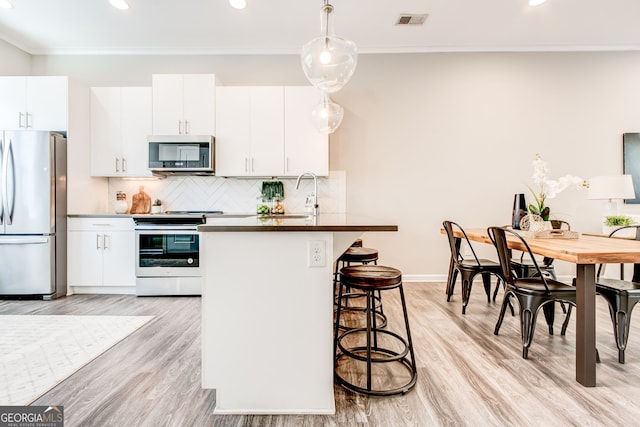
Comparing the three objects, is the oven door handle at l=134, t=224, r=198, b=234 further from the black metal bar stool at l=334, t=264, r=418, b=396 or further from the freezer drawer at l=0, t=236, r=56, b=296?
the black metal bar stool at l=334, t=264, r=418, b=396

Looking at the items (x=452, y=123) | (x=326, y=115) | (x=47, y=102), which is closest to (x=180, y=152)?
(x=47, y=102)

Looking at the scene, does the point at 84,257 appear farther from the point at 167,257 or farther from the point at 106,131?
the point at 106,131

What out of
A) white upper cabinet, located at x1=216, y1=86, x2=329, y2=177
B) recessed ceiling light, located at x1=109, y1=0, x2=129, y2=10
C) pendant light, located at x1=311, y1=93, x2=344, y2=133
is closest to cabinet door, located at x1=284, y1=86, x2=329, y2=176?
white upper cabinet, located at x1=216, y1=86, x2=329, y2=177

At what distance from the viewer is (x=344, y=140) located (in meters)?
4.30

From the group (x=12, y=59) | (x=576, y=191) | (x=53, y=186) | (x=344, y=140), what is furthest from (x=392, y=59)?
(x=12, y=59)

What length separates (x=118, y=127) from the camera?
13.0 ft

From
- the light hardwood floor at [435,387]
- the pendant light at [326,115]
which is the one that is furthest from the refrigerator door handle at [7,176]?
the pendant light at [326,115]

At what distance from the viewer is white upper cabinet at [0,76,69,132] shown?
3.65 m

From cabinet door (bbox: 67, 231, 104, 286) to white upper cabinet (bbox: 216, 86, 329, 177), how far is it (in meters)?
1.56

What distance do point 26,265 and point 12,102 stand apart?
1.82 m

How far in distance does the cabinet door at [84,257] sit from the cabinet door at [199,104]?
1.60 meters

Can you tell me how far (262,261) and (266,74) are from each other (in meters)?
3.44

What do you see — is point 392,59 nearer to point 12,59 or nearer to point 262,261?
point 262,261

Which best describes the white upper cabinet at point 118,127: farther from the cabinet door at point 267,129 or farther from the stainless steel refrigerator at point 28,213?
the cabinet door at point 267,129
